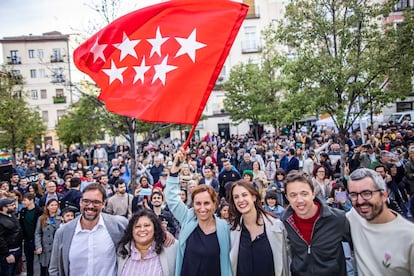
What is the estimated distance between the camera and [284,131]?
28.3 meters

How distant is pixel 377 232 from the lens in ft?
9.57

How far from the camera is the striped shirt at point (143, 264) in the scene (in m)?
3.57

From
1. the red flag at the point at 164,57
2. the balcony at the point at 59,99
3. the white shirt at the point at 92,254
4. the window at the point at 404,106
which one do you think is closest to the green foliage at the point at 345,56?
the red flag at the point at 164,57

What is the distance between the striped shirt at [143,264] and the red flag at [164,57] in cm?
152

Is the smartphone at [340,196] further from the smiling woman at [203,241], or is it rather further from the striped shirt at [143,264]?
the striped shirt at [143,264]

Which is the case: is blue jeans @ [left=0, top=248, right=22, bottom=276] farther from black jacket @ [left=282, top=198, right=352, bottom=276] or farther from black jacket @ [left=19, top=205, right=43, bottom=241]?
black jacket @ [left=282, top=198, right=352, bottom=276]

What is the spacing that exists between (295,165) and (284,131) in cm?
1740

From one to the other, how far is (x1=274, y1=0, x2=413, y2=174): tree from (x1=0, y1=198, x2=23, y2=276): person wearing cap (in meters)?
8.27

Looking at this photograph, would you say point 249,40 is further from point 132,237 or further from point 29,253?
point 132,237

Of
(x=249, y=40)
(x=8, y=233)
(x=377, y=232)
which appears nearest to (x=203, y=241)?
(x=377, y=232)

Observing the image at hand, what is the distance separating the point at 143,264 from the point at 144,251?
4.8 inches

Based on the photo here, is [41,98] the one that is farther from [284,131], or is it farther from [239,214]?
[239,214]

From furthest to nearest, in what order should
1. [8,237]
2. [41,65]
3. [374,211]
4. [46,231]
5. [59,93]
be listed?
[59,93], [41,65], [46,231], [8,237], [374,211]

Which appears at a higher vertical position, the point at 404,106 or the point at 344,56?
the point at 344,56
